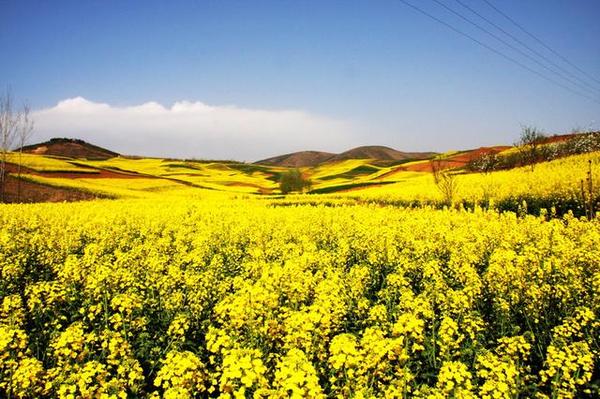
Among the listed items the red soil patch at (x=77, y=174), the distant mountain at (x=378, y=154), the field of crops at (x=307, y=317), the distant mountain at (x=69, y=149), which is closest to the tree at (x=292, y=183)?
the red soil patch at (x=77, y=174)

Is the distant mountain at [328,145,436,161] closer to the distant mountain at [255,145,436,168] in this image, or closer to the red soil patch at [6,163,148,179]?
the distant mountain at [255,145,436,168]

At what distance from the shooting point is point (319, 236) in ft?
49.0

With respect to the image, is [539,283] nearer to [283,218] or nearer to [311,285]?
[311,285]

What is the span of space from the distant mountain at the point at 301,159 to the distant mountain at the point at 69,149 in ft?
202

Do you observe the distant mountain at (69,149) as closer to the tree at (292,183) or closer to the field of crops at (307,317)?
the tree at (292,183)

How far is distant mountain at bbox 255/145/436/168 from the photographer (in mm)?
128250

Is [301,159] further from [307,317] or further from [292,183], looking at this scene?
[307,317]

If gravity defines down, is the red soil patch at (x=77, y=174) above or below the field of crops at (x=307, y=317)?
above

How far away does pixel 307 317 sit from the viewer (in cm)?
506

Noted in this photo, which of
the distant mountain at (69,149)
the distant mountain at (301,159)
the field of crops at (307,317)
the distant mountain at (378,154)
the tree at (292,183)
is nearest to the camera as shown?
the field of crops at (307,317)

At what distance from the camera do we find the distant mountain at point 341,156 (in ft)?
421

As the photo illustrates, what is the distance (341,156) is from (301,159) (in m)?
23.4

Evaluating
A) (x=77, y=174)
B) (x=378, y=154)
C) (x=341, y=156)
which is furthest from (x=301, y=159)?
(x=77, y=174)

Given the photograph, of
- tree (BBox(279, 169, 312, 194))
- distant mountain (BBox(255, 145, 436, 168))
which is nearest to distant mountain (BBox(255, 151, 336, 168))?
distant mountain (BBox(255, 145, 436, 168))
